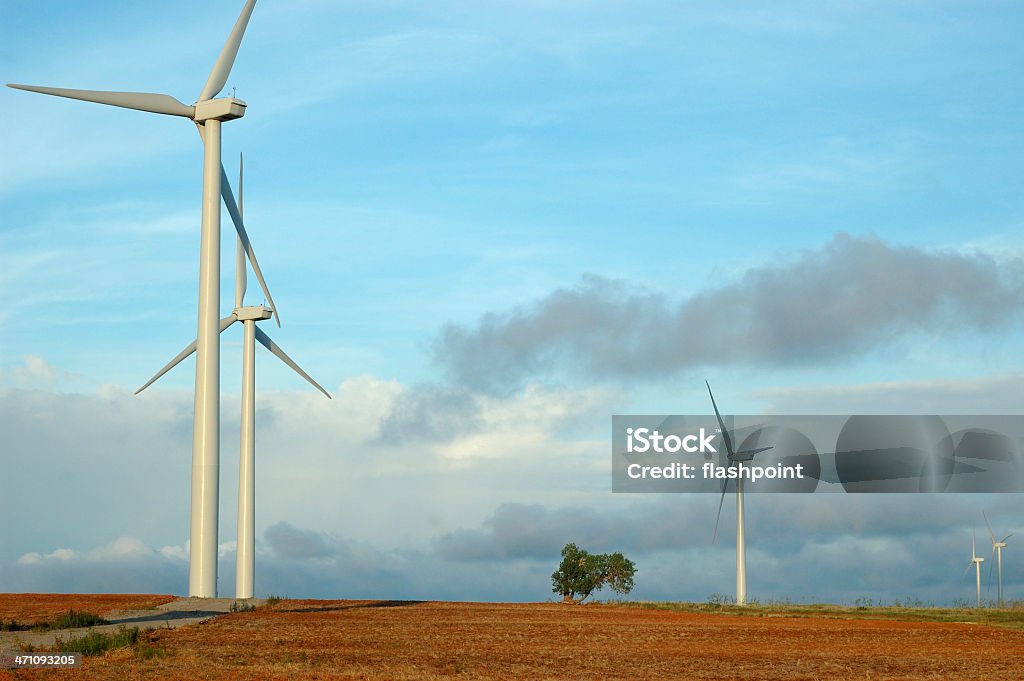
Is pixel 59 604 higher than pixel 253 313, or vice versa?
pixel 253 313

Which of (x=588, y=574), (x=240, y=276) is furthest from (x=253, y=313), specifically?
(x=588, y=574)

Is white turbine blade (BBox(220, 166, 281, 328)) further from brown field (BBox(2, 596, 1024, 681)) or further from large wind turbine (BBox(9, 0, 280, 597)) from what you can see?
brown field (BBox(2, 596, 1024, 681))

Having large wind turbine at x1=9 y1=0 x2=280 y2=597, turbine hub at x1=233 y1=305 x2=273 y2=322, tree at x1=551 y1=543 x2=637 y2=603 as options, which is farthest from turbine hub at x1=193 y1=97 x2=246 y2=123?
tree at x1=551 y1=543 x2=637 y2=603

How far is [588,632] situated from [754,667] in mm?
13729

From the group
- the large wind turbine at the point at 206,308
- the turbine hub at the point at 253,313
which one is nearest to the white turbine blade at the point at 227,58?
the large wind turbine at the point at 206,308

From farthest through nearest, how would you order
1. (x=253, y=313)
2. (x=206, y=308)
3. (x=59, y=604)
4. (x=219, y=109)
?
(x=253, y=313), (x=59, y=604), (x=219, y=109), (x=206, y=308)

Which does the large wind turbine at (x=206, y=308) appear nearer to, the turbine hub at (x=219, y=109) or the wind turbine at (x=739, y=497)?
the turbine hub at (x=219, y=109)

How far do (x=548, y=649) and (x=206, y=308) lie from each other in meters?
21.8

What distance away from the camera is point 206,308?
166 ft

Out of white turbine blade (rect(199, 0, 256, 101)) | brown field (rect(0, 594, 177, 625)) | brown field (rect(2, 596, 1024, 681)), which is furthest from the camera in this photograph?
white turbine blade (rect(199, 0, 256, 101))

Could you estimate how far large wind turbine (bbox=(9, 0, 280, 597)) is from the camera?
1945 inches

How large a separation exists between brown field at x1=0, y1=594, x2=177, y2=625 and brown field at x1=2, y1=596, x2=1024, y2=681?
280 inches

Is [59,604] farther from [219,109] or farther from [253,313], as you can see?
[219,109]

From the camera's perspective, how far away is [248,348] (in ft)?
231
